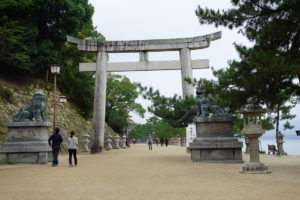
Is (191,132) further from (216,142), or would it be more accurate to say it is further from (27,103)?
(27,103)

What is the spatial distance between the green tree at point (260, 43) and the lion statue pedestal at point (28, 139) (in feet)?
23.7

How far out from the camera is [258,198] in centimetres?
388

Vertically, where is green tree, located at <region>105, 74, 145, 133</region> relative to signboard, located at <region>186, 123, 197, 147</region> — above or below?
above

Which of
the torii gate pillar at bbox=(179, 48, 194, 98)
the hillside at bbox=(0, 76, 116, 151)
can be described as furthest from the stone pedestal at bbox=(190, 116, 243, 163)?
the hillside at bbox=(0, 76, 116, 151)

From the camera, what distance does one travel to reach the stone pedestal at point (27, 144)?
9914mm

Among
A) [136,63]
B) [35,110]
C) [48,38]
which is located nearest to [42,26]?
[48,38]

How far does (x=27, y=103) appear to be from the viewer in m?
17.0

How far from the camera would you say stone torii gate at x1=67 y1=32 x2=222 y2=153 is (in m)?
15.8

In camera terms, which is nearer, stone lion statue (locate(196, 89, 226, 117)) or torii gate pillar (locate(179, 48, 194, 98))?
stone lion statue (locate(196, 89, 226, 117))

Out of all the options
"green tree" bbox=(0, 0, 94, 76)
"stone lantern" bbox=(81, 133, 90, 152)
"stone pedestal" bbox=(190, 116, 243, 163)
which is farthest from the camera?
"stone lantern" bbox=(81, 133, 90, 152)

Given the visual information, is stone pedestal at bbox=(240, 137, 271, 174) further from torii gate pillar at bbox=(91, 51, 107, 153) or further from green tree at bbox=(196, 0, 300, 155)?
torii gate pillar at bbox=(91, 51, 107, 153)

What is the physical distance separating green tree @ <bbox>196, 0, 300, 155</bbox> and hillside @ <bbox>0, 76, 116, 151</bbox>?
40.8 ft

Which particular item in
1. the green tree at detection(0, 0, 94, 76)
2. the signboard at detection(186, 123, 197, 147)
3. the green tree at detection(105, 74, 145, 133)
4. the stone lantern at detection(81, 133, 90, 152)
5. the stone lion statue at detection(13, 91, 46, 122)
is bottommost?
the stone lantern at detection(81, 133, 90, 152)

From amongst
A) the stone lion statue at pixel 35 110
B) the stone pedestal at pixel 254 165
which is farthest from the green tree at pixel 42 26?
the stone pedestal at pixel 254 165
